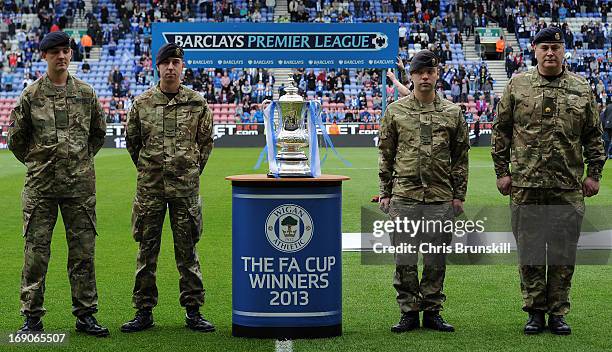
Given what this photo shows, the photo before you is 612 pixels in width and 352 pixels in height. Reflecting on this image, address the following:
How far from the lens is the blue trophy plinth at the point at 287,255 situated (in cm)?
731

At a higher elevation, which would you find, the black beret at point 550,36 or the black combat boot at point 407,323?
the black beret at point 550,36

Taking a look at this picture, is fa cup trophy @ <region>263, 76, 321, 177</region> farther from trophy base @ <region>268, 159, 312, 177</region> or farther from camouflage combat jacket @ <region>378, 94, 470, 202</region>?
camouflage combat jacket @ <region>378, 94, 470, 202</region>

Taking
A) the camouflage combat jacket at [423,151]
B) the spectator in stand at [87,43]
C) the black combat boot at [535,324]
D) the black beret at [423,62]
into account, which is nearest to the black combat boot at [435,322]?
the black combat boot at [535,324]

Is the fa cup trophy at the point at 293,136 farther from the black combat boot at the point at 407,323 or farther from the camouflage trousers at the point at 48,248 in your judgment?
the camouflage trousers at the point at 48,248

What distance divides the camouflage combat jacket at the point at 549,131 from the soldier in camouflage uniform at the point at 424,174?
0.36m

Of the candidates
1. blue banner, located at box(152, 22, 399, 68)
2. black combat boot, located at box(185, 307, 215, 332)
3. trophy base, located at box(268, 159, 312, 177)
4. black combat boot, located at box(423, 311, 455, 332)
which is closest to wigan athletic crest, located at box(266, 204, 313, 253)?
trophy base, located at box(268, 159, 312, 177)

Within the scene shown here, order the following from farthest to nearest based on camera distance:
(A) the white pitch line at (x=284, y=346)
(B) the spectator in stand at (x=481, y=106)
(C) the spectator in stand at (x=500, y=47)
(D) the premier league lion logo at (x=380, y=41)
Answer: (C) the spectator in stand at (x=500, y=47) → (B) the spectator in stand at (x=481, y=106) → (D) the premier league lion logo at (x=380, y=41) → (A) the white pitch line at (x=284, y=346)

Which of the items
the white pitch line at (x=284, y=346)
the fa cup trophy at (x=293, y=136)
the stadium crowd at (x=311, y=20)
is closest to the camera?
the white pitch line at (x=284, y=346)

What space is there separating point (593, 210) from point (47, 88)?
10365mm

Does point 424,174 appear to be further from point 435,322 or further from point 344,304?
point 344,304

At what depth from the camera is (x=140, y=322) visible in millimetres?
7738

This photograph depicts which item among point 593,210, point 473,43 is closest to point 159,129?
point 593,210

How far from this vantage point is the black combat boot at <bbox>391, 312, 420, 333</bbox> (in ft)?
24.8

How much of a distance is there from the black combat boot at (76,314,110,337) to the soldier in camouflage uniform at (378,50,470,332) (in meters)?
2.04
